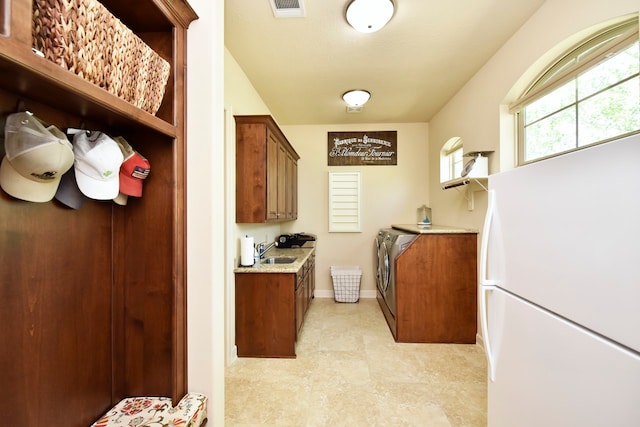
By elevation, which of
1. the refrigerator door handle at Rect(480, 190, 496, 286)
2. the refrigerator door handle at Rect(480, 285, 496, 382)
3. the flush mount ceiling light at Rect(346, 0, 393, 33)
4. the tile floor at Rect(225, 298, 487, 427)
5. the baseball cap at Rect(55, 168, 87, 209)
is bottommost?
the tile floor at Rect(225, 298, 487, 427)

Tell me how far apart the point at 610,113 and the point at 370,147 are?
2.99 metres

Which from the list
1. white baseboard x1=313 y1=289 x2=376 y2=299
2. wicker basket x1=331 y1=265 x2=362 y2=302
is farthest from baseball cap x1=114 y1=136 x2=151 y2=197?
white baseboard x1=313 y1=289 x2=376 y2=299

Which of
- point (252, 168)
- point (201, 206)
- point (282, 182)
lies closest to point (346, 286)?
point (282, 182)

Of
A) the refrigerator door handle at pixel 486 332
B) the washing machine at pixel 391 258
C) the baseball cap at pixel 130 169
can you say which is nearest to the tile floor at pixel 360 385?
the washing machine at pixel 391 258

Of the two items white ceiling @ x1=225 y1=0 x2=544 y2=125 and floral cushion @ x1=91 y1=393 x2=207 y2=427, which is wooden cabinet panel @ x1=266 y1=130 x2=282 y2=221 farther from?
floral cushion @ x1=91 y1=393 x2=207 y2=427

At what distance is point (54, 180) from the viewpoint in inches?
31.1

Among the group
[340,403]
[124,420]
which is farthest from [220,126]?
[340,403]

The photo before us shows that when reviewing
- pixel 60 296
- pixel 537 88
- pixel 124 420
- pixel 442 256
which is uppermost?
pixel 537 88

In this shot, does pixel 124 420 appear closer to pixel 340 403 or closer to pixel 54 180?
pixel 54 180

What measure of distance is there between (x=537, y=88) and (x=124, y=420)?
130 inches

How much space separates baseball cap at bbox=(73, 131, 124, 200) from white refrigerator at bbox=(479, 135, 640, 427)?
4.93 feet

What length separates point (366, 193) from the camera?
14.4 ft

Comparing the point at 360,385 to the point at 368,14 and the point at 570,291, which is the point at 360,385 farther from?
the point at 368,14

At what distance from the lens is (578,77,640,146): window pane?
4.76 ft
